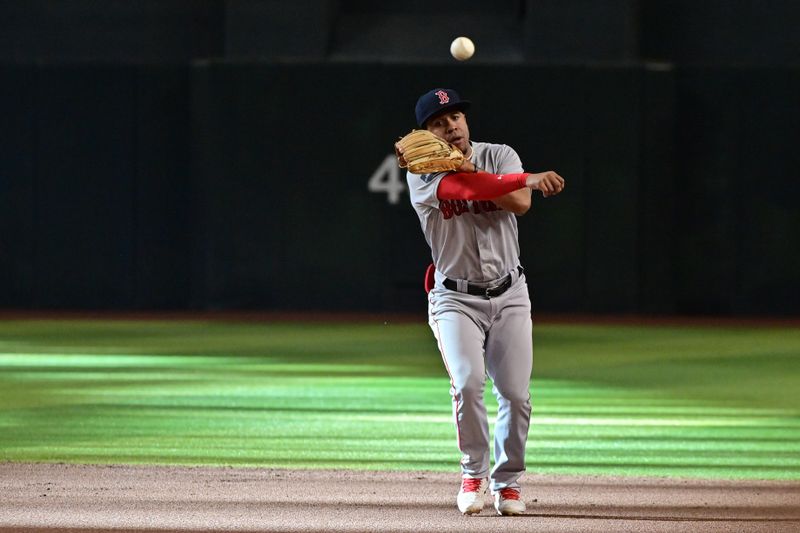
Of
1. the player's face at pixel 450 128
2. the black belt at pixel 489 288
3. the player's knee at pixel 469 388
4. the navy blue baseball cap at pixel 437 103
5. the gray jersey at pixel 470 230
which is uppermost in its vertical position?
the navy blue baseball cap at pixel 437 103

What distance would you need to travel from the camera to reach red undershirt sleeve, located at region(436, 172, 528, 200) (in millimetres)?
6004

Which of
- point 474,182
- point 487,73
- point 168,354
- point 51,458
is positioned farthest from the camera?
point 487,73

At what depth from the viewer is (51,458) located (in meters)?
7.94

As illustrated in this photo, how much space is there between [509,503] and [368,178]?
41.9 feet

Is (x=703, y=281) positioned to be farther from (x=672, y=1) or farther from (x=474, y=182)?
(x=474, y=182)

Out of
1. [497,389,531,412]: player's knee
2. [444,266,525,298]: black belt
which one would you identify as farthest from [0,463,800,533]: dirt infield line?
[444,266,525,298]: black belt

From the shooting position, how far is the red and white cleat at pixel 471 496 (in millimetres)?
6145

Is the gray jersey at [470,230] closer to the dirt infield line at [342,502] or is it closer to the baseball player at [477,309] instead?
the baseball player at [477,309]

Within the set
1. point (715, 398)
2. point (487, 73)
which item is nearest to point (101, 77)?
point (487, 73)

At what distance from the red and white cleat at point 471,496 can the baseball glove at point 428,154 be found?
4.42 ft

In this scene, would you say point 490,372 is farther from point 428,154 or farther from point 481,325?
point 428,154

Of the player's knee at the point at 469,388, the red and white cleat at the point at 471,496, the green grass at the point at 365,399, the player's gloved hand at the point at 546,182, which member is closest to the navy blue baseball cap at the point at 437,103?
the player's gloved hand at the point at 546,182

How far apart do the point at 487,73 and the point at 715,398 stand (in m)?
8.35

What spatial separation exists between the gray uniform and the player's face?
161mm
